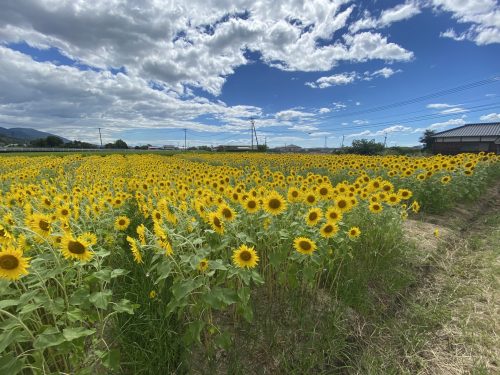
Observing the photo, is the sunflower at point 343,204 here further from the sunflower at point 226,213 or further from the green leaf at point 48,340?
the green leaf at point 48,340

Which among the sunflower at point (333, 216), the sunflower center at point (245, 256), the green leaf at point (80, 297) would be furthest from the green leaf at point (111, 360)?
the sunflower at point (333, 216)

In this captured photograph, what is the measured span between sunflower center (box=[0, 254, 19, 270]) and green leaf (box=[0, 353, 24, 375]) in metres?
0.55

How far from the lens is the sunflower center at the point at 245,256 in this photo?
8.62ft

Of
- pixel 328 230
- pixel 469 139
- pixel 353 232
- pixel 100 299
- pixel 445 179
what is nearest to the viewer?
pixel 100 299

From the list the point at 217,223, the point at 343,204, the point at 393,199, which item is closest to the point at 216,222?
the point at 217,223

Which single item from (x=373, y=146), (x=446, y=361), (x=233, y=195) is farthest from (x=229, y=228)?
(x=373, y=146)

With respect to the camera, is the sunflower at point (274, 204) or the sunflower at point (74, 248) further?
the sunflower at point (274, 204)

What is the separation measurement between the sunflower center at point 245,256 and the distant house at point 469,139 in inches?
2272

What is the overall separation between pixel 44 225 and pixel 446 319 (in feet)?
14.9

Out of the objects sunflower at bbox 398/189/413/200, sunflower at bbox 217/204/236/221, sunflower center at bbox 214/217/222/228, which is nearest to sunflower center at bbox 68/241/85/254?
sunflower center at bbox 214/217/222/228

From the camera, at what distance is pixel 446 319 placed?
12.2ft

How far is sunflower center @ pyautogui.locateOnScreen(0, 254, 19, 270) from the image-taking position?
187cm

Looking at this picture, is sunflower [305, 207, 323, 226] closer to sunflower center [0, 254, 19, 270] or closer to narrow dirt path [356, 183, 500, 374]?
narrow dirt path [356, 183, 500, 374]

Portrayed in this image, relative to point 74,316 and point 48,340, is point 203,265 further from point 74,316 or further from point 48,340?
point 48,340
